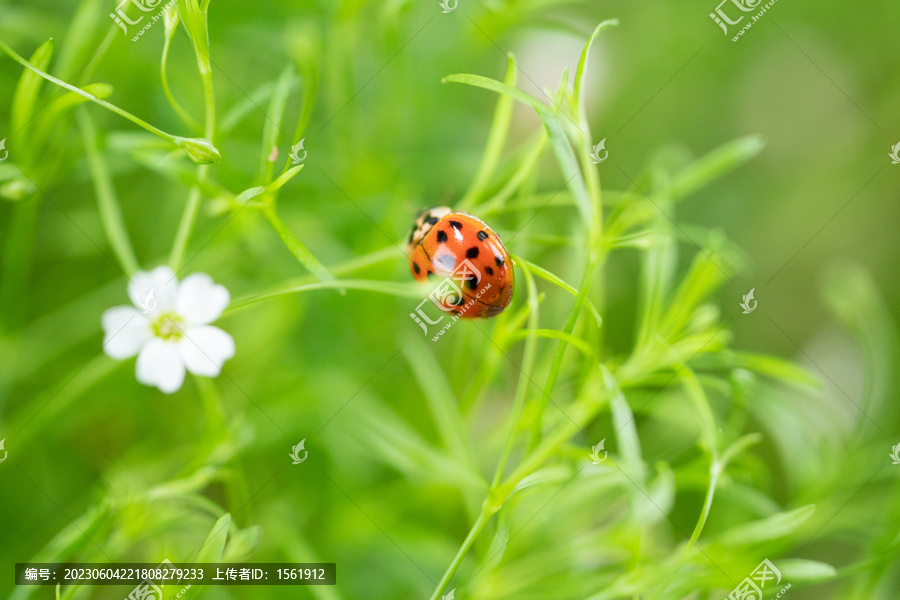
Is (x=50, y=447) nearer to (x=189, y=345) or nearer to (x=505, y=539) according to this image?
(x=189, y=345)

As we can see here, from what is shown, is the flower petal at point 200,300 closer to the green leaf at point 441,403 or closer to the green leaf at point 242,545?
the green leaf at point 242,545

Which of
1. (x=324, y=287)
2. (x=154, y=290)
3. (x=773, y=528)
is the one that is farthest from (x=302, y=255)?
(x=773, y=528)

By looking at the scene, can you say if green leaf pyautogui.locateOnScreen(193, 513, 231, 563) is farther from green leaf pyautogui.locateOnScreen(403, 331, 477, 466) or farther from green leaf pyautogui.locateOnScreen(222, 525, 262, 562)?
green leaf pyautogui.locateOnScreen(403, 331, 477, 466)

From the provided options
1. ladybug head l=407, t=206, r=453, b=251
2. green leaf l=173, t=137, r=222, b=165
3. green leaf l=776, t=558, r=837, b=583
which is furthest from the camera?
ladybug head l=407, t=206, r=453, b=251

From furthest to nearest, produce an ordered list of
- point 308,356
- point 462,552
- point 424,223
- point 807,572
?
point 308,356 < point 424,223 < point 807,572 < point 462,552

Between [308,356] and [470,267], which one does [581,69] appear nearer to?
[470,267]

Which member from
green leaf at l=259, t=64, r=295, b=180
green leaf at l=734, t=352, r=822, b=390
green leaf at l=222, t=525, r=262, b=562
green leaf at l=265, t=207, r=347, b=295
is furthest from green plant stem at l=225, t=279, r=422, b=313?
green leaf at l=734, t=352, r=822, b=390
